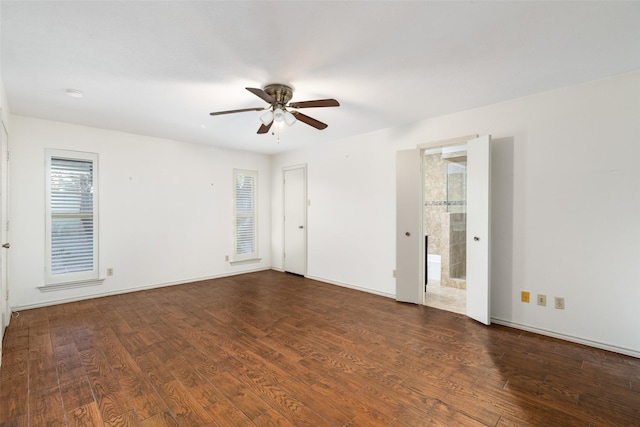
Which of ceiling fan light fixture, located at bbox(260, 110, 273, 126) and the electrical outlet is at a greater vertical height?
ceiling fan light fixture, located at bbox(260, 110, 273, 126)

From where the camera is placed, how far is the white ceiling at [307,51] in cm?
179

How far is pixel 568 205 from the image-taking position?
2910 millimetres

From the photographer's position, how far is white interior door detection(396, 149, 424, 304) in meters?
3.96

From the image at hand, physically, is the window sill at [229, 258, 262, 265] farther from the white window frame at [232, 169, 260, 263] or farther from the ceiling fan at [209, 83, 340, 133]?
the ceiling fan at [209, 83, 340, 133]

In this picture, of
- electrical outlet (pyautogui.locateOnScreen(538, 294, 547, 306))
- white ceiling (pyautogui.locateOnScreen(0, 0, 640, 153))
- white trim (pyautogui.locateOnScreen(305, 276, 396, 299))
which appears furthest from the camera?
white trim (pyautogui.locateOnScreen(305, 276, 396, 299))

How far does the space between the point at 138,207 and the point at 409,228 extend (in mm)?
4200

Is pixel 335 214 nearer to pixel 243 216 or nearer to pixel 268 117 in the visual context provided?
pixel 243 216

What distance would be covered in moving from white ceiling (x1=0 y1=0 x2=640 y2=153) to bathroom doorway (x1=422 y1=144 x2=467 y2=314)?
2069 millimetres

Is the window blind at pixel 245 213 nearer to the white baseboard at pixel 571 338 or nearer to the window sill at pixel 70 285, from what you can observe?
the window sill at pixel 70 285

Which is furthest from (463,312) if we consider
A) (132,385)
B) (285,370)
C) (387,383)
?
(132,385)

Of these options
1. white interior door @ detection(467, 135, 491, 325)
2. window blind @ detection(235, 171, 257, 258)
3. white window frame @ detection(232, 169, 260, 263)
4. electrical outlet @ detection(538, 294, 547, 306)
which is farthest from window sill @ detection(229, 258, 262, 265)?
electrical outlet @ detection(538, 294, 547, 306)

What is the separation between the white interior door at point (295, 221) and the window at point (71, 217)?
10.3 ft

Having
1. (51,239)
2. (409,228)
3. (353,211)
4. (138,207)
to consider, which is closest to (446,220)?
(409,228)

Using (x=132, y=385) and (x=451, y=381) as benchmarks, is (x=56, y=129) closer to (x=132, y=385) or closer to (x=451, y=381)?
(x=132, y=385)
